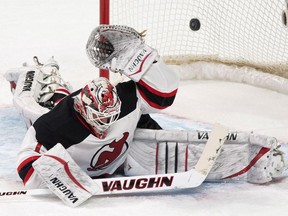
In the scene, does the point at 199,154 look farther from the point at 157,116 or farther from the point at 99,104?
the point at 157,116

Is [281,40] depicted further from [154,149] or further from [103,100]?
[103,100]

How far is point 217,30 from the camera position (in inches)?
157

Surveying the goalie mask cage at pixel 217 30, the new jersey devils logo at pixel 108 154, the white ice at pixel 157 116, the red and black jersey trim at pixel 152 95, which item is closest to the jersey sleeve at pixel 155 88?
the red and black jersey trim at pixel 152 95

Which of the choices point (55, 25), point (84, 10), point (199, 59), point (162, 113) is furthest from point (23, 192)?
point (84, 10)

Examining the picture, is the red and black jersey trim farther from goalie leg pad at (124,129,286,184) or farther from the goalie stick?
the goalie stick

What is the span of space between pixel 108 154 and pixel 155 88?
0.29m

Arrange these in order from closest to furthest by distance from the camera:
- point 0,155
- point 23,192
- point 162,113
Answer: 1. point 23,192
2. point 0,155
3. point 162,113

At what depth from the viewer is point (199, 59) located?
13.1ft

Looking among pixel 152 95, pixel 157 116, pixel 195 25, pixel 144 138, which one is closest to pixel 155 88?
pixel 152 95

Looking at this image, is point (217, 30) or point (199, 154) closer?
point (199, 154)

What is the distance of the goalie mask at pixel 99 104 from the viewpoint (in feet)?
8.48

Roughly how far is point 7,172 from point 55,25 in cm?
213

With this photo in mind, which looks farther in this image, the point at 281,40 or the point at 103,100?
the point at 281,40

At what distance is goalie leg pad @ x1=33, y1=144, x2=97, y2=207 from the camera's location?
8.29 feet
